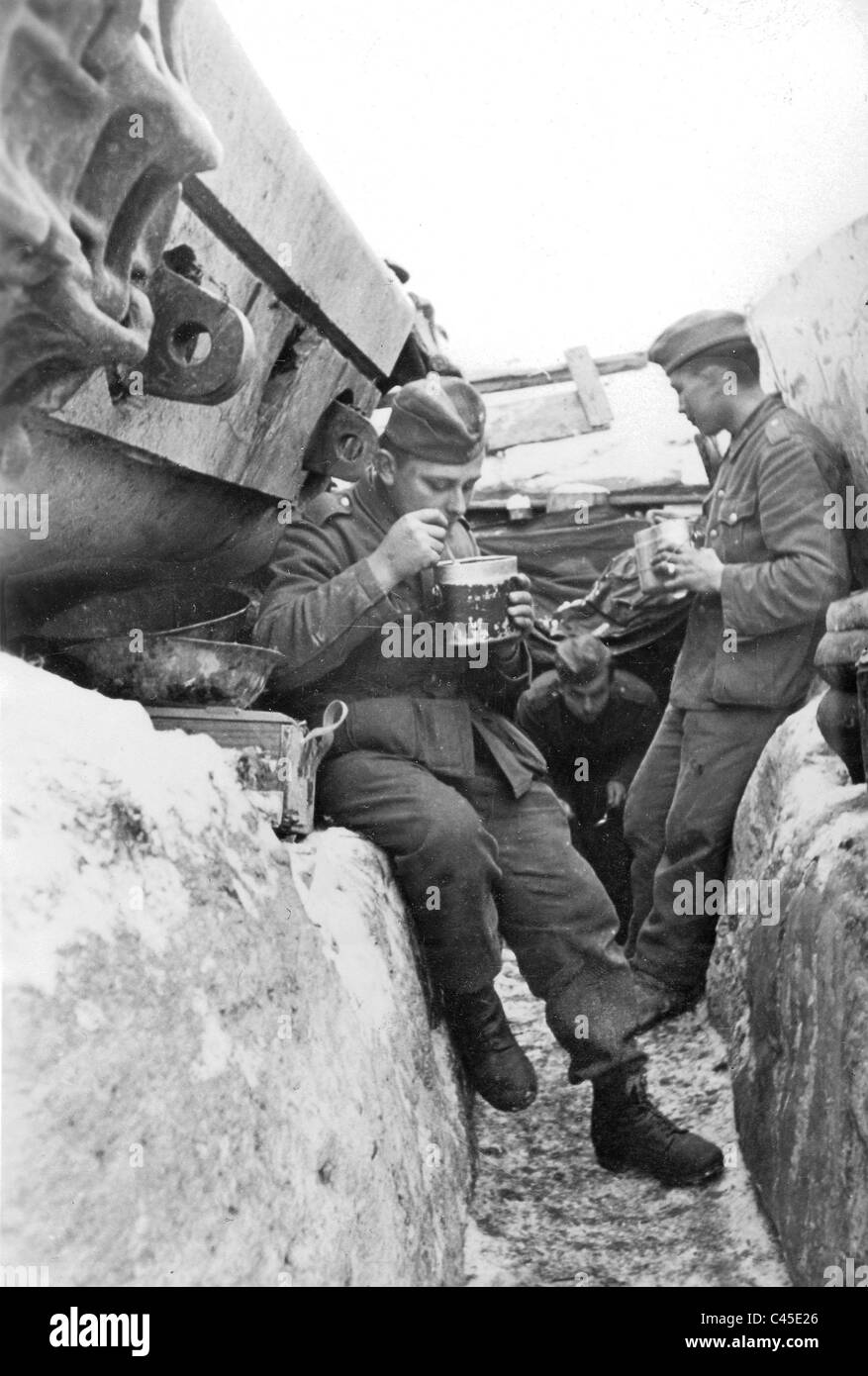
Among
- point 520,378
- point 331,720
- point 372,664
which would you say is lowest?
point 331,720

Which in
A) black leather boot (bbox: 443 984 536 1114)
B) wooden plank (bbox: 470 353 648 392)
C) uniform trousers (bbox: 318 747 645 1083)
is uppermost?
wooden plank (bbox: 470 353 648 392)

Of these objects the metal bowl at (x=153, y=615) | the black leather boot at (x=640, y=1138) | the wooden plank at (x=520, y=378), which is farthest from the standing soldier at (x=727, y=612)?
the wooden plank at (x=520, y=378)

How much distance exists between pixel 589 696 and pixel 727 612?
1.26 m

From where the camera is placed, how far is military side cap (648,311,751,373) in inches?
124

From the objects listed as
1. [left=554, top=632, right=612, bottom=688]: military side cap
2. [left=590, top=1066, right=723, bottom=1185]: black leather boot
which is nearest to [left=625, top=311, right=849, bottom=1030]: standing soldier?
[left=590, top=1066, right=723, bottom=1185]: black leather boot

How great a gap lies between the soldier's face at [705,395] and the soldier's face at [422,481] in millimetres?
881

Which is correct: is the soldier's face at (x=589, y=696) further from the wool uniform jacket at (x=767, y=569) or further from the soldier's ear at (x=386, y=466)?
the soldier's ear at (x=386, y=466)

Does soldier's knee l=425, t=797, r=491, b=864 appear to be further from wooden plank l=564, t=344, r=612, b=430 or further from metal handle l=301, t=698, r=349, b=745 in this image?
wooden plank l=564, t=344, r=612, b=430

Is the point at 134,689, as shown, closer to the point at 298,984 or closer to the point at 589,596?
the point at 298,984

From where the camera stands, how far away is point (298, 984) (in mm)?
1557

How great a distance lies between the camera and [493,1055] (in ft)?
8.32

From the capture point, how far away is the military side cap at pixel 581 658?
4258mm

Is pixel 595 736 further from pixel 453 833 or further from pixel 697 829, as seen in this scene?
pixel 453 833

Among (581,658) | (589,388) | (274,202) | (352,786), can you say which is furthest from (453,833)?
(589,388)
